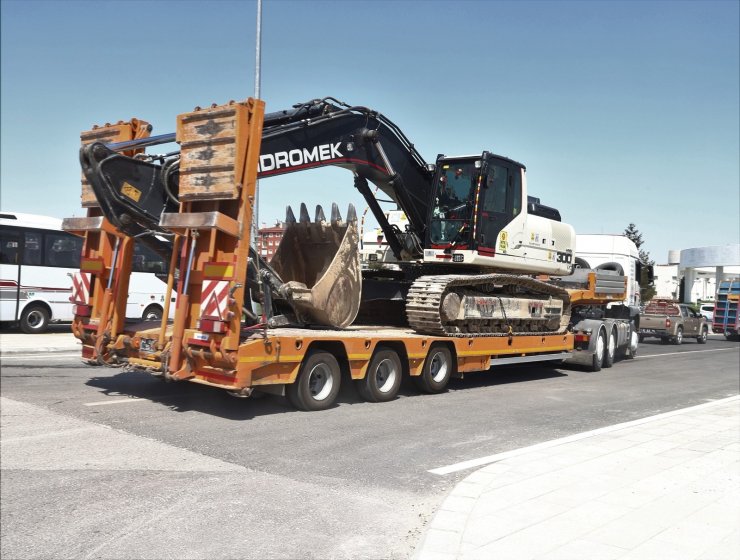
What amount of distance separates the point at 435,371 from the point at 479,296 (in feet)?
5.64

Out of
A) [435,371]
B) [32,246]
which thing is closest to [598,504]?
[435,371]

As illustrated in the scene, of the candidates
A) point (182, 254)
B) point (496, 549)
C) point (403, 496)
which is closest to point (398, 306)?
point (182, 254)

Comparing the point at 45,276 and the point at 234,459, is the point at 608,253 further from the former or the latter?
the point at 45,276

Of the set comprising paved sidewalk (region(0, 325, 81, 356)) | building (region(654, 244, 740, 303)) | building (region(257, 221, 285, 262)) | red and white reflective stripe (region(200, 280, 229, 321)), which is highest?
building (region(654, 244, 740, 303))

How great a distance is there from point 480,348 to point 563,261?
3.92m

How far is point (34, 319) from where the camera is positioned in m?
19.7

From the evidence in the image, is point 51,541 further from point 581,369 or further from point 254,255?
point 581,369

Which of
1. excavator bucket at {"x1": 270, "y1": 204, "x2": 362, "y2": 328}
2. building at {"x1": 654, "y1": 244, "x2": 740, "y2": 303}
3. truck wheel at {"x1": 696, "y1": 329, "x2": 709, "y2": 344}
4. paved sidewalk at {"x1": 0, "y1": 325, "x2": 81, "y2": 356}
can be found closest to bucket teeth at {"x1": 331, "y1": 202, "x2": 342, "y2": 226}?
excavator bucket at {"x1": 270, "y1": 204, "x2": 362, "y2": 328}

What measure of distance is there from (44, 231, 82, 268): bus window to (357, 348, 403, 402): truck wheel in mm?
12374

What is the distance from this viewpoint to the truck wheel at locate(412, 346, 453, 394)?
11164 mm

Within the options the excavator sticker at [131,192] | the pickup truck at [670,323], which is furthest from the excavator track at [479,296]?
the pickup truck at [670,323]

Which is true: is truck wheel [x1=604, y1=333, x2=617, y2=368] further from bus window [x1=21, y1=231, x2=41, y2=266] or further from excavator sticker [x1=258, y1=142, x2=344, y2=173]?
bus window [x1=21, y1=231, x2=41, y2=266]

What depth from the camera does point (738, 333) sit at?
1371 inches

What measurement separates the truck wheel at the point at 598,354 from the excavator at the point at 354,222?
167 centimetres
